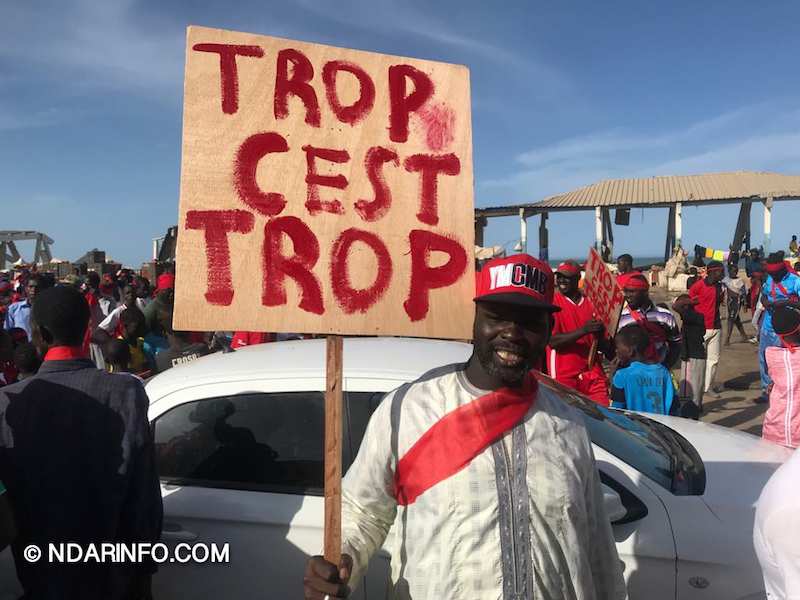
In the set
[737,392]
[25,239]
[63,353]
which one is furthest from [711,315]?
[25,239]

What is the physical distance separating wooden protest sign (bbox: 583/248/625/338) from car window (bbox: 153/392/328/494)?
2.26 m

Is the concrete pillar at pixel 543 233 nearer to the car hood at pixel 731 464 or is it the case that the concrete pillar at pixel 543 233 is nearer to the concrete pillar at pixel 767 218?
the concrete pillar at pixel 767 218

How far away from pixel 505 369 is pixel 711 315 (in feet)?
25.2

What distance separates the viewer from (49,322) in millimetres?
2109

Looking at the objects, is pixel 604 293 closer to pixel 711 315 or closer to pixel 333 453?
pixel 333 453

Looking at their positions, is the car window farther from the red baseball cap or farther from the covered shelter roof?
the covered shelter roof

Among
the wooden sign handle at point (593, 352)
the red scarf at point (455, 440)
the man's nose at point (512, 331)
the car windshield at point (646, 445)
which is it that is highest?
the man's nose at point (512, 331)

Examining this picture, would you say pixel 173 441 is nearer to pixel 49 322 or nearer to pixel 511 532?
pixel 49 322

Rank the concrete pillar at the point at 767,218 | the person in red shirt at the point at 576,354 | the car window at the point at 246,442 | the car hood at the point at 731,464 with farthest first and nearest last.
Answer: the concrete pillar at the point at 767,218 → the person in red shirt at the point at 576,354 → the car window at the point at 246,442 → the car hood at the point at 731,464

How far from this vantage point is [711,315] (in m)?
8.07

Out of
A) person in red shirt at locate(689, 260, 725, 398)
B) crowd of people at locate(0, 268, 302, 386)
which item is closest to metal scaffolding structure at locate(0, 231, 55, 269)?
crowd of people at locate(0, 268, 302, 386)

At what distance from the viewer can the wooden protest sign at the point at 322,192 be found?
1.55 m

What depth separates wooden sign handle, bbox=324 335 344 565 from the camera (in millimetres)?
1457

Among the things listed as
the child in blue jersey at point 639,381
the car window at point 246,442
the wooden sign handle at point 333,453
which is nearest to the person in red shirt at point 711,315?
the child in blue jersey at point 639,381
